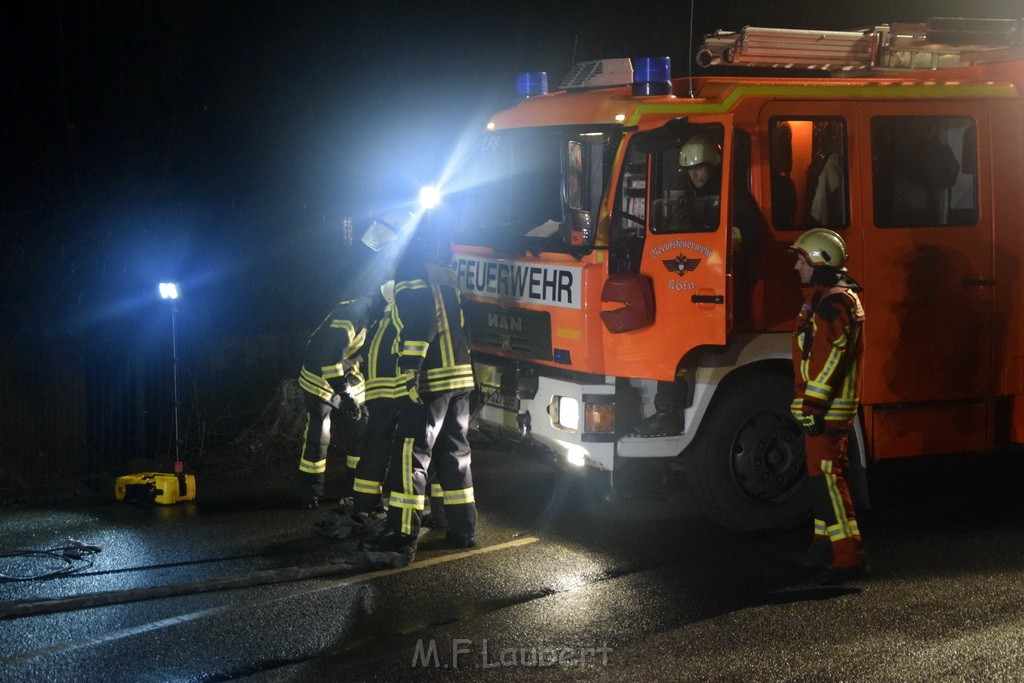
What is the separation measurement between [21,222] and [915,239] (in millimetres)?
7234

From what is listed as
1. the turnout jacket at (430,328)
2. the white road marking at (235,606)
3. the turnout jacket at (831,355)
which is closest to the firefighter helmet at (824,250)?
the turnout jacket at (831,355)

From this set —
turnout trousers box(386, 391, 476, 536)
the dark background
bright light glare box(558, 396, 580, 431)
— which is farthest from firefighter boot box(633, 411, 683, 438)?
the dark background

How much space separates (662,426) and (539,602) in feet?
5.17

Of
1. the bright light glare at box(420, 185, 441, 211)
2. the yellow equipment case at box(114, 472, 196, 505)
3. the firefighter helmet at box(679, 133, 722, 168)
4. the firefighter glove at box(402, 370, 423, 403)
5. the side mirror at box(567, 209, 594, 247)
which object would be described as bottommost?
the yellow equipment case at box(114, 472, 196, 505)

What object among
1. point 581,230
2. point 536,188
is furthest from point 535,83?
point 581,230

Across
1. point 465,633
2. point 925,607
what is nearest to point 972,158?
point 925,607

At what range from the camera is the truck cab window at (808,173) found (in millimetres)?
6953

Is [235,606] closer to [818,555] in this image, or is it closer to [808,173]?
[818,555]

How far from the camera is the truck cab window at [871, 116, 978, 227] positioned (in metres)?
7.18

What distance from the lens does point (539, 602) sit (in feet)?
19.2

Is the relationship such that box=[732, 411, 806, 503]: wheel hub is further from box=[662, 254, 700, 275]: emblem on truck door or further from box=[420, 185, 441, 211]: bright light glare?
box=[420, 185, 441, 211]: bright light glare

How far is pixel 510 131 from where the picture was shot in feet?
26.0

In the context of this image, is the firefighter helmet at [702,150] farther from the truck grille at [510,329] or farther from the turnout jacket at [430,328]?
the turnout jacket at [430,328]

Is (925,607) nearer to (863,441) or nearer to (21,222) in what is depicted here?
(863,441)
